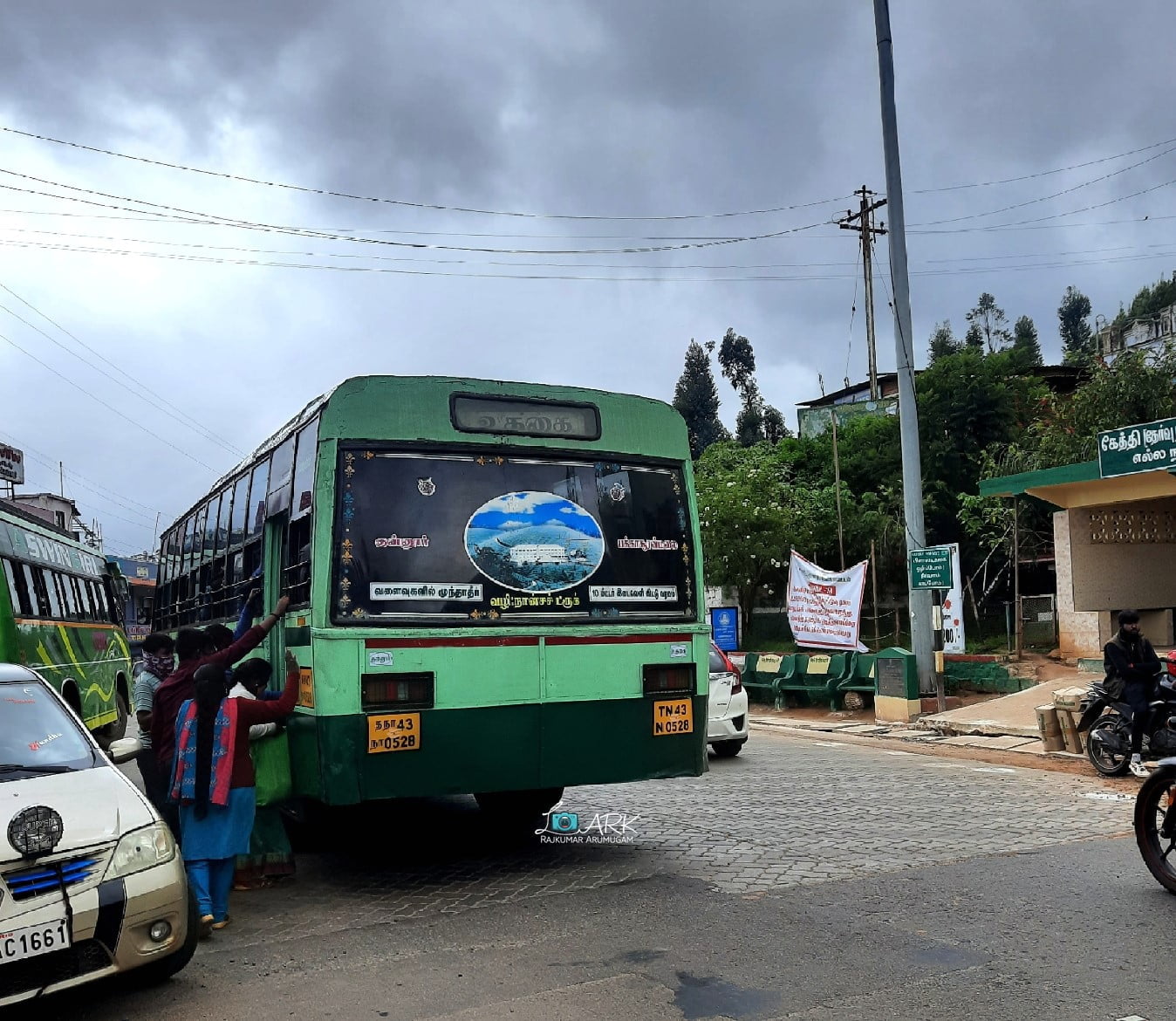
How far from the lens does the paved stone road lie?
7.02 m

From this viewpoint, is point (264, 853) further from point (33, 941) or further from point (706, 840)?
point (706, 840)

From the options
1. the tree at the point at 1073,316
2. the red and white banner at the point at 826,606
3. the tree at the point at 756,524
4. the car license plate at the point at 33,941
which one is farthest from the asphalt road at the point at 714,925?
the tree at the point at 1073,316

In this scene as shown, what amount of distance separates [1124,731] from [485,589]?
7.44 meters

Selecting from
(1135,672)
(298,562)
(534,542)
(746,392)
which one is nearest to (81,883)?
(298,562)

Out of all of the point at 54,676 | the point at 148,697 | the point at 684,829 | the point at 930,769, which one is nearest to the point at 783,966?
the point at 684,829

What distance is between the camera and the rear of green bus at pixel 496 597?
6.82m

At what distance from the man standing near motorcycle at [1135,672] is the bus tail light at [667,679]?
5.50 m

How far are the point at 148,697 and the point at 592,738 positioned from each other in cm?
324

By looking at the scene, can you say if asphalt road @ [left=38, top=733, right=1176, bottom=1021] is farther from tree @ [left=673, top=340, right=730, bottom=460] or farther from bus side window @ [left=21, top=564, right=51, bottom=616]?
tree @ [left=673, top=340, right=730, bottom=460]

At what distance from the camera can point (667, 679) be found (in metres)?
7.76

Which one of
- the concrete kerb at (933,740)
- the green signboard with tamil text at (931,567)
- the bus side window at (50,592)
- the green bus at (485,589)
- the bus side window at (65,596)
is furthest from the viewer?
the green signboard with tamil text at (931,567)

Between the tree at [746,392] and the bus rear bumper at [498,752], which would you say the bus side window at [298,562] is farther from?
the tree at [746,392]

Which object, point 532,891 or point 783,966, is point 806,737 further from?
point 783,966

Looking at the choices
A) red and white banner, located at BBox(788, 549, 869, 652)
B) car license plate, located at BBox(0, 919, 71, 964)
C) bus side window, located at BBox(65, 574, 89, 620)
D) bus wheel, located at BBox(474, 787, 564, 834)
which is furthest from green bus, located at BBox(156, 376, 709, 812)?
red and white banner, located at BBox(788, 549, 869, 652)
